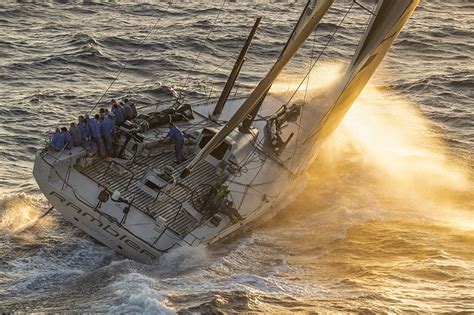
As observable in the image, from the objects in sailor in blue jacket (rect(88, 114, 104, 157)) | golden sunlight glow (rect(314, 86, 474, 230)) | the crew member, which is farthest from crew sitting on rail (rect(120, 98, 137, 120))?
golden sunlight glow (rect(314, 86, 474, 230))

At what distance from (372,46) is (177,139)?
598 centimetres

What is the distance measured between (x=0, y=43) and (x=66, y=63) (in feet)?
12.4

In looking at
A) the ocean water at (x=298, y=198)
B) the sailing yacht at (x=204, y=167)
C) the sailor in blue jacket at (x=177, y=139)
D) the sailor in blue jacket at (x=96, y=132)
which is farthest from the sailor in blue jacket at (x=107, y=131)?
the ocean water at (x=298, y=198)

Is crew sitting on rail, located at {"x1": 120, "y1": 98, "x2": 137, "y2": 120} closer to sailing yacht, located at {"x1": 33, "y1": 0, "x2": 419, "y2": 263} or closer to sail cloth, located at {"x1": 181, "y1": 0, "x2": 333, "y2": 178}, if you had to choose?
sailing yacht, located at {"x1": 33, "y1": 0, "x2": 419, "y2": 263}

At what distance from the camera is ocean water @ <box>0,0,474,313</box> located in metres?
16.0

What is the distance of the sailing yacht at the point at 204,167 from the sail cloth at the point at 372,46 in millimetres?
29

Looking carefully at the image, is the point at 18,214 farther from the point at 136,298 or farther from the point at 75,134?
the point at 136,298

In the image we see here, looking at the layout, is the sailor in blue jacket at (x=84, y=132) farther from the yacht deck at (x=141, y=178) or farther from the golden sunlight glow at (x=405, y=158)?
the golden sunlight glow at (x=405, y=158)

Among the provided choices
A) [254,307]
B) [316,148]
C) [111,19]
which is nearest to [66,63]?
[111,19]

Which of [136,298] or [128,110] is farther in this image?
[128,110]

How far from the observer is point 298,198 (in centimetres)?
2247

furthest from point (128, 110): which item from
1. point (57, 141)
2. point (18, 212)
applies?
point (18, 212)

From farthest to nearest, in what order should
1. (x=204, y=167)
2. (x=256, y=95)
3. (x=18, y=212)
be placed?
(x=204, y=167) → (x=18, y=212) → (x=256, y=95)

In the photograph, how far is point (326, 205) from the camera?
22.0m
